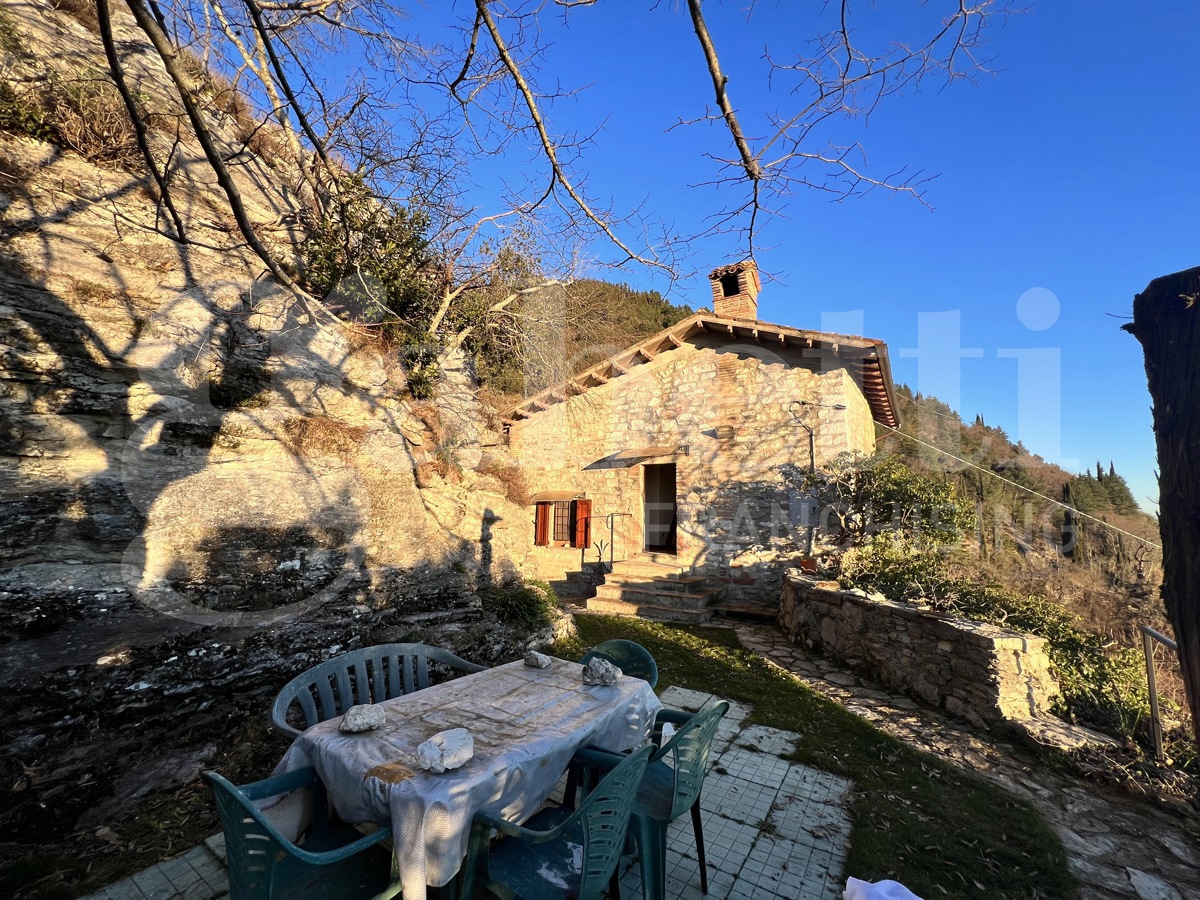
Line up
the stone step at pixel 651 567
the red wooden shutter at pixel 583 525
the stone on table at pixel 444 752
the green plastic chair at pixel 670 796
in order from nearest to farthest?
the stone on table at pixel 444 752
the green plastic chair at pixel 670 796
the stone step at pixel 651 567
the red wooden shutter at pixel 583 525

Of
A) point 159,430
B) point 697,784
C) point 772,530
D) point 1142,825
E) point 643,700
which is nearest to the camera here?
point 697,784

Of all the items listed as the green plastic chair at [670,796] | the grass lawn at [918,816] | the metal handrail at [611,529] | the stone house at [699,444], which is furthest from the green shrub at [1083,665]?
the metal handrail at [611,529]

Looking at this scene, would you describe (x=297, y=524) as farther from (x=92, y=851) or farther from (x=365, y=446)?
(x=92, y=851)

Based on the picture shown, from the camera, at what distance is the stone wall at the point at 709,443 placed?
30.0 ft

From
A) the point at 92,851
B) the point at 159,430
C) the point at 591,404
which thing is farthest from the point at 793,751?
the point at 591,404

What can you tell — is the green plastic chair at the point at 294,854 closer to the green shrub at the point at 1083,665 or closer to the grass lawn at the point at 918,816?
the grass lawn at the point at 918,816

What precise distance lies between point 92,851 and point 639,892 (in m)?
2.81

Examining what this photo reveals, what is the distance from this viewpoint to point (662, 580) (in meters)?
9.69

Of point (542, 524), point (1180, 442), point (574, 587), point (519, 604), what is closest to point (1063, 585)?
point (1180, 442)

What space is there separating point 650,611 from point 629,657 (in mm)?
5543

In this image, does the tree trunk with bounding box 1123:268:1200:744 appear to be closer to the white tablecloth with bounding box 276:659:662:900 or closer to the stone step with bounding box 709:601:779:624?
the white tablecloth with bounding box 276:659:662:900

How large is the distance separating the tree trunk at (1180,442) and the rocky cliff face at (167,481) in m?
4.00

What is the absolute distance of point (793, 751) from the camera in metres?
3.91

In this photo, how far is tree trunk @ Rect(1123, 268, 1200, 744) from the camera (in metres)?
1.50
